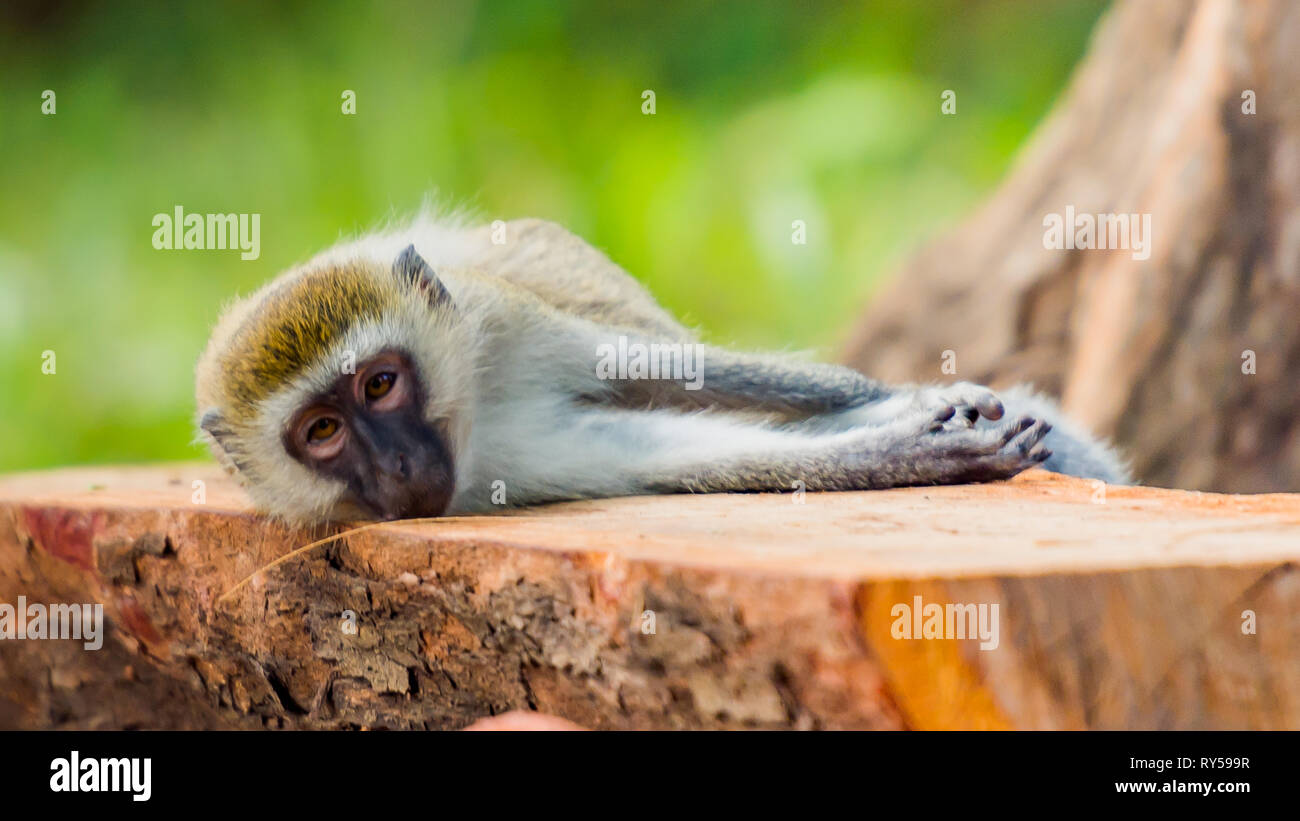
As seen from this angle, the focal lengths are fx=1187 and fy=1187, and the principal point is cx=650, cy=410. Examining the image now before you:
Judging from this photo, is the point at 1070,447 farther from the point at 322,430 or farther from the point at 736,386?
the point at 322,430

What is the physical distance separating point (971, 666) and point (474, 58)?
6.43 meters

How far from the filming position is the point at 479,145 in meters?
7.16

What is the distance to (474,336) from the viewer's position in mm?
2902

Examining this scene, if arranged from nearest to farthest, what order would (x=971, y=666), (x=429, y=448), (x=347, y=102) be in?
1. (x=971, y=666)
2. (x=429, y=448)
3. (x=347, y=102)

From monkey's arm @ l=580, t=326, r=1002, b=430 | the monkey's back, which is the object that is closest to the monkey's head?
monkey's arm @ l=580, t=326, r=1002, b=430

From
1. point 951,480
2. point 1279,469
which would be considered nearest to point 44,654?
point 951,480

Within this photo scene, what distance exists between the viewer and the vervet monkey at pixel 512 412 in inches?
102

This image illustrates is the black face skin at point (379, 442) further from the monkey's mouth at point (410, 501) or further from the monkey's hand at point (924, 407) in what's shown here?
the monkey's hand at point (924, 407)

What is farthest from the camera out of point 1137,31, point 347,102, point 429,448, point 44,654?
point 347,102

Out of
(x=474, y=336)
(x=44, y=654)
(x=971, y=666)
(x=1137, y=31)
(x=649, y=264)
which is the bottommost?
(x=44, y=654)

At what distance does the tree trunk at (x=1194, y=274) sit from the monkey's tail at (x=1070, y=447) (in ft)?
4.75

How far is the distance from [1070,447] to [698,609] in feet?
6.55

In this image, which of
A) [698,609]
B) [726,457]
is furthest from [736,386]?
[698,609]
